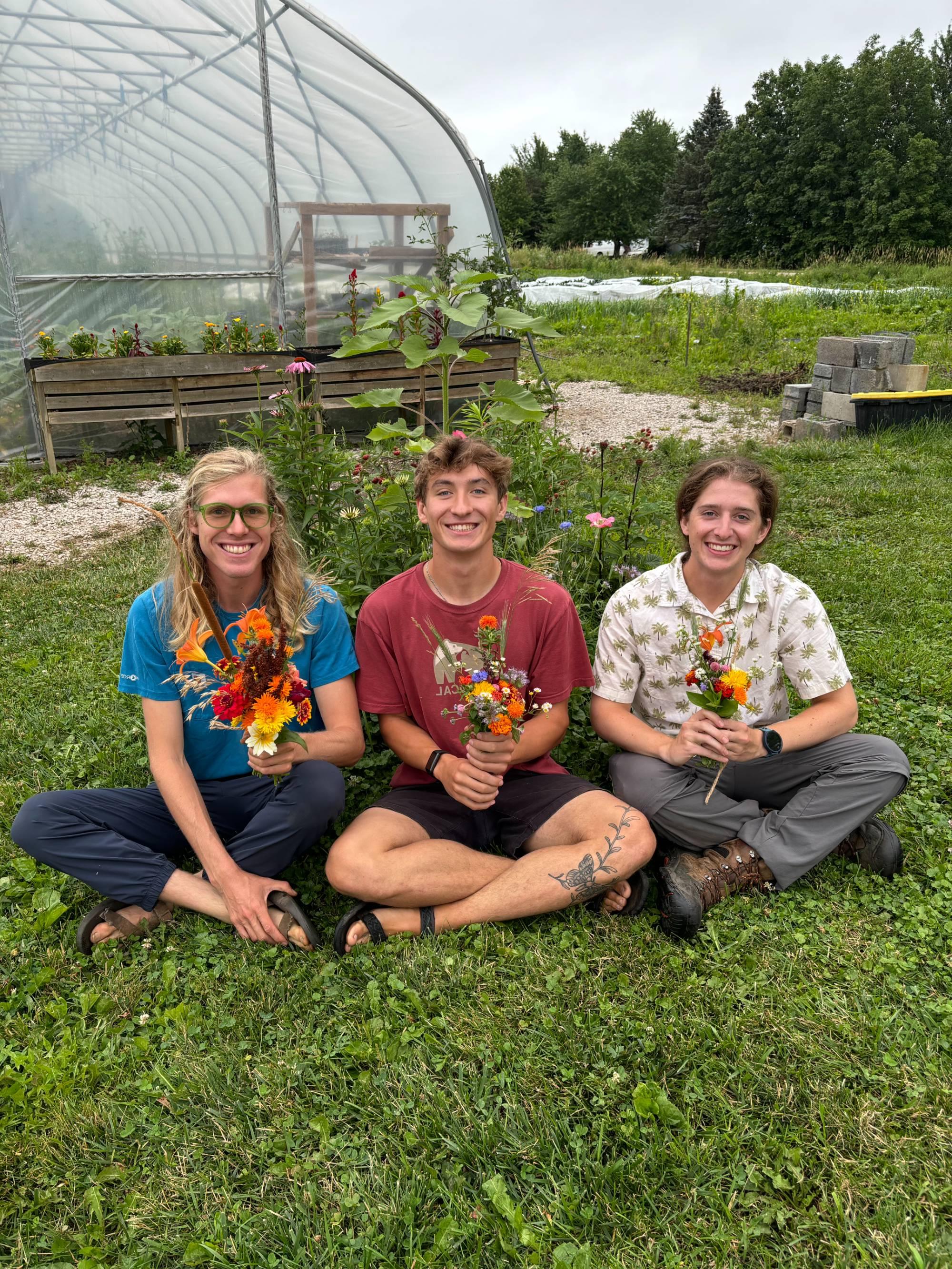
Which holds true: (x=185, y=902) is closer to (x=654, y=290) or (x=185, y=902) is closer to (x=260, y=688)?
(x=260, y=688)

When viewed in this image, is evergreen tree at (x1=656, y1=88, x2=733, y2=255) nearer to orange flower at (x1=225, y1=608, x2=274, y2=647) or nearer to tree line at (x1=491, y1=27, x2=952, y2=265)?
tree line at (x1=491, y1=27, x2=952, y2=265)

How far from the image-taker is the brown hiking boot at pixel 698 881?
2.33 meters

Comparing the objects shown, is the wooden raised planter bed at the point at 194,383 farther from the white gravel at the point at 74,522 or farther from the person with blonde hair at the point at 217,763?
the person with blonde hair at the point at 217,763

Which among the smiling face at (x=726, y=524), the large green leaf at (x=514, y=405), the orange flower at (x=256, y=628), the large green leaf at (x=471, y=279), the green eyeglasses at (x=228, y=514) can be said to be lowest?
the orange flower at (x=256, y=628)

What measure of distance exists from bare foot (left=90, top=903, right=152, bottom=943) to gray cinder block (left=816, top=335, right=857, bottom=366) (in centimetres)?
808

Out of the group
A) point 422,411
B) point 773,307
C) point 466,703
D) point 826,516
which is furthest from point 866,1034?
point 773,307

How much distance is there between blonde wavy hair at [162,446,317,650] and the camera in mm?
2363

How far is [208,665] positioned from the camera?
2.53 meters

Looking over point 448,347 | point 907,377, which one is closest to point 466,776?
point 448,347

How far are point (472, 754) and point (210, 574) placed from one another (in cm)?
94

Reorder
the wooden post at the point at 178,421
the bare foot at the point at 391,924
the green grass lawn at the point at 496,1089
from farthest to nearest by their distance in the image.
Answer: the wooden post at the point at 178,421 < the bare foot at the point at 391,924 < the green grass lawn at the point at 496,1089

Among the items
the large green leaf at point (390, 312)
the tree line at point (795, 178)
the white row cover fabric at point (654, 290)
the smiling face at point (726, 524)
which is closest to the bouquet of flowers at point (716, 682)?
the smiling face at point (726, 524)

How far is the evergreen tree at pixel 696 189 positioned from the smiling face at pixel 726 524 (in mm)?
50935

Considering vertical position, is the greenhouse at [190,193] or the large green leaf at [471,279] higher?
the greenhouse at [190,193]
